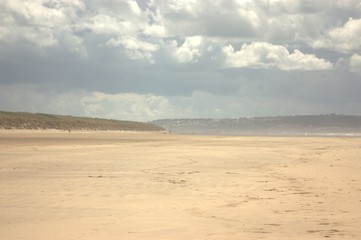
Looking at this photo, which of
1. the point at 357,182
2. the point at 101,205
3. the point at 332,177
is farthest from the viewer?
the point at 332,177

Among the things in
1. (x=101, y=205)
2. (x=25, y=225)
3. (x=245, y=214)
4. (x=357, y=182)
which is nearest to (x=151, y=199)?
(x=101, y=205)

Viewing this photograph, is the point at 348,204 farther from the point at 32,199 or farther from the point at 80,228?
the point at 32,199

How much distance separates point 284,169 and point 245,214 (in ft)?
37.1

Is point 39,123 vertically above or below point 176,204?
above

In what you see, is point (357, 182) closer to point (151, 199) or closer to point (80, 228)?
point (151, 199)

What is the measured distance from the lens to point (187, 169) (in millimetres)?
20594

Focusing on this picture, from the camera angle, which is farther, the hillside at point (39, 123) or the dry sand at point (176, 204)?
the hillside at point (39, 123)

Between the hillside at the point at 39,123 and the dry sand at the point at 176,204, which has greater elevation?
the hillside at the point at 39,123

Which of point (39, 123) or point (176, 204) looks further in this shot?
point (39, 123)

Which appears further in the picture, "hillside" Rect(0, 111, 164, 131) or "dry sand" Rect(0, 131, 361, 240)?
"hillside" Rect(0, 111, 164, 131)

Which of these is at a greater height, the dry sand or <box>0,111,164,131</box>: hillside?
<box>0,111,164,131</box>: hillside

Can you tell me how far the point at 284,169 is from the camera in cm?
2134

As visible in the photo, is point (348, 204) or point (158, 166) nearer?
point (348, 204)

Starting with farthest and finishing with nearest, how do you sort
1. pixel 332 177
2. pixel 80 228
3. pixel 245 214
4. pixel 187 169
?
pixel 187 169 < pixel 332 177 < pixel 245 214 < pixel 80 228
